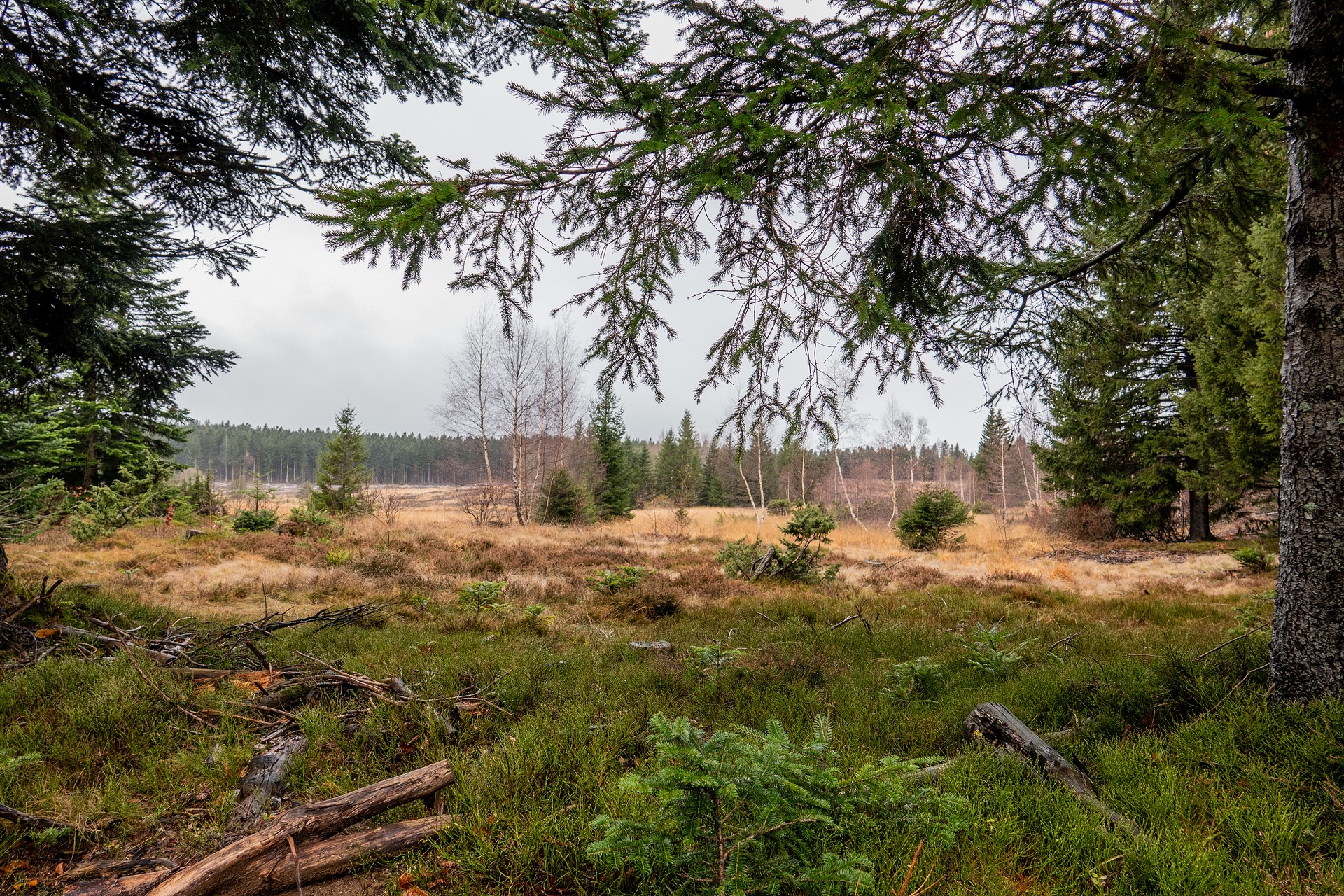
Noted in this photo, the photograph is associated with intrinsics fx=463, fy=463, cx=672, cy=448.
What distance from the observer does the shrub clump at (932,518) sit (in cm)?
1435

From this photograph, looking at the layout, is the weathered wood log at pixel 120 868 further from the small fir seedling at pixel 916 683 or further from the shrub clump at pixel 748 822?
the small fir seedling at pixel 916 683

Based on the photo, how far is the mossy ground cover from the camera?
1810mm

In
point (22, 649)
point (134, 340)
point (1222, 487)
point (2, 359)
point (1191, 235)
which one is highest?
point (1191, 235)

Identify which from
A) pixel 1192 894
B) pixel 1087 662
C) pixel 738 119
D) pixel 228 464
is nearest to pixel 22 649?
pixel 738 119

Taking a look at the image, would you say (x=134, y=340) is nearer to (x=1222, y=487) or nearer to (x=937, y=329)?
(x=937, y=329)

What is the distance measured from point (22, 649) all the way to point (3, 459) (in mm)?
6288

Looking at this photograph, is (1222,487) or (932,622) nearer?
(932,622)

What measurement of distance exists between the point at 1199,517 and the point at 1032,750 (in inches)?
676

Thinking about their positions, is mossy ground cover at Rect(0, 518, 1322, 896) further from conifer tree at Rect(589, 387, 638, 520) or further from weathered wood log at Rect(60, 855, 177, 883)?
conifer tree at Rect(589, 387, 638, 520)

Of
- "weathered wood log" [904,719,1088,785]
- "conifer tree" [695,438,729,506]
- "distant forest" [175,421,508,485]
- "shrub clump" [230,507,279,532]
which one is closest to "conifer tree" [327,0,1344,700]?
"weathered wood log" [904,719,1088,785]

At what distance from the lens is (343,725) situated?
306 centimetres

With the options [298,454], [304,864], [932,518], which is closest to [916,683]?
[304,864]

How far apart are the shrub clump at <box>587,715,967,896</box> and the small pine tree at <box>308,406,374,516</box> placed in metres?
20.7

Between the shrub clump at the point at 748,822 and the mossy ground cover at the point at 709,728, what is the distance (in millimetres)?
148
